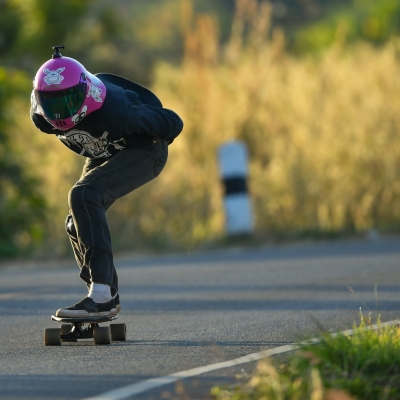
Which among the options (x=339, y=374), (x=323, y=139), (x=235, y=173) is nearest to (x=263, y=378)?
(x=339, y=374)

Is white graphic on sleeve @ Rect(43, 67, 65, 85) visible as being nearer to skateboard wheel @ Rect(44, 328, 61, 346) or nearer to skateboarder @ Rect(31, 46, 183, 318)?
skateboarder @ Rect(31, 46, 183, 318)

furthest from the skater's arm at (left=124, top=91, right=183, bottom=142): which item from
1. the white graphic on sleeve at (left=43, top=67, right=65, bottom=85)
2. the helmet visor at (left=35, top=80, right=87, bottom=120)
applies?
the white graphic on sleeve at (left=43, top=67, right=65, bottom=85)

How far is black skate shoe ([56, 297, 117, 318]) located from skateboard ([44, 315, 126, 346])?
0.02 m

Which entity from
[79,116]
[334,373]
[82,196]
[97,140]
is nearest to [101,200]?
[82,196]

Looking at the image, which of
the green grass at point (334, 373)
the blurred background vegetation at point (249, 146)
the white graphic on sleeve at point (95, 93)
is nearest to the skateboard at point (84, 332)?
the white graphic on sleeve at point (95, 93)

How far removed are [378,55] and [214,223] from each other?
14.2 feet

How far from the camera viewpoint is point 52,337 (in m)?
5.62

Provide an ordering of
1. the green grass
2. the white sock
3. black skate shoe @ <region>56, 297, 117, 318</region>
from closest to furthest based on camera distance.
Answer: the green grass
black skate shoe @ <region>56, 297, 117, 318</region>
the white sock

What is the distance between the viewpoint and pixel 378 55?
14.8m

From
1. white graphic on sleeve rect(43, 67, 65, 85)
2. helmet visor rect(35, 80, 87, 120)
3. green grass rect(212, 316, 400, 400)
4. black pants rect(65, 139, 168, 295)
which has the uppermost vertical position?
white graphic on sleeve rect(43, 67, 65, 85)

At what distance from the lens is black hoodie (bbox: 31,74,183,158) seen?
5617 millimetres

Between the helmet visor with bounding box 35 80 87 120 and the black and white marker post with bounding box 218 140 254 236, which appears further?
the black and white marker post with bounding box 218 140 254 236

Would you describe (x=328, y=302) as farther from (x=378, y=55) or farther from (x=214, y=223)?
(x=378, y=55)

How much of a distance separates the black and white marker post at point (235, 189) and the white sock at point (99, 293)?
6.07m
